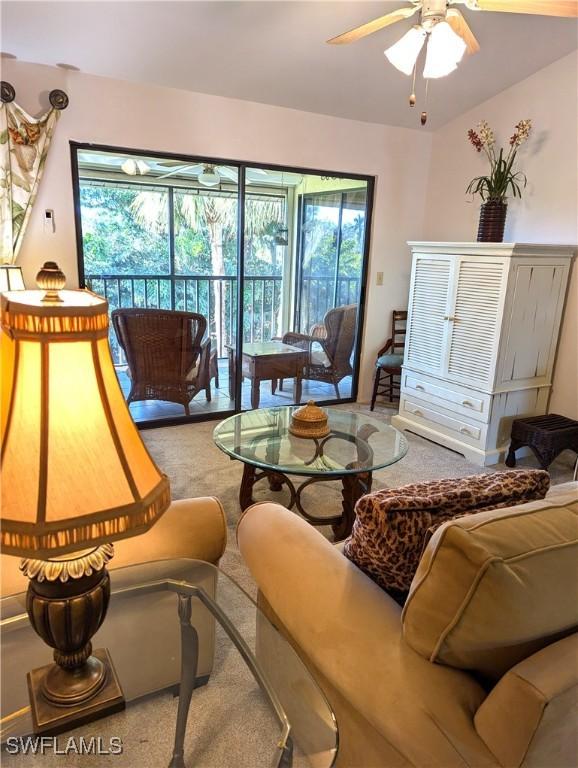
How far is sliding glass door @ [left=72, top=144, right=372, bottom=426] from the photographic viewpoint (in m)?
3.70

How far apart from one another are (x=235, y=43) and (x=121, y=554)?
294 centimetres

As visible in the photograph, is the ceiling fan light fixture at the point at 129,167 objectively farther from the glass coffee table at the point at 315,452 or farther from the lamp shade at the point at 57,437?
the lamp shade at the point at 57,437

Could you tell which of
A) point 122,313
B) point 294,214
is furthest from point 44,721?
point 294,214

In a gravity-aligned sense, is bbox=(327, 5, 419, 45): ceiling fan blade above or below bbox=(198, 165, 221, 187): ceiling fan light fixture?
above

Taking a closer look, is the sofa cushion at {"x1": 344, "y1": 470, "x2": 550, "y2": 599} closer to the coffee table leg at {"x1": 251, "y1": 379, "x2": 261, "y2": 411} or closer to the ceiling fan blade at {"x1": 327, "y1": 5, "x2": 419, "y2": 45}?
the ceiling fan blade at {"x1": 327, "y1": 5, "x2": 419, "y2": 45}

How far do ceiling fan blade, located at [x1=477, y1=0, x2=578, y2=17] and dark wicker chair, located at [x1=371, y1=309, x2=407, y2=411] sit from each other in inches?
107

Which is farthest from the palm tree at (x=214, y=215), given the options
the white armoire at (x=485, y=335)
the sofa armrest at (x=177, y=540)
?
the sofa armrest at (x=177, y=540)

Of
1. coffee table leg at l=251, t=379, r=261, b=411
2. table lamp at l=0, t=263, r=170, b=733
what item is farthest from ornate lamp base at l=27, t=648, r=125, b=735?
coffee table leg at l=251, t=379, r=261, b=411

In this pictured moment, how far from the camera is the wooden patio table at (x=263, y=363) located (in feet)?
14.3

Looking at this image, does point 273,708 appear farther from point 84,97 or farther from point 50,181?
point 84,97

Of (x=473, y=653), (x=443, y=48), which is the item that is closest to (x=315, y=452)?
(x=473, y=653)

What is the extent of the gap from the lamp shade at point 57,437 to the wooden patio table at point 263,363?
3.57 m

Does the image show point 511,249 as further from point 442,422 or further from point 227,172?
point 227,172

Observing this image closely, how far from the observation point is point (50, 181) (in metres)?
3.31
